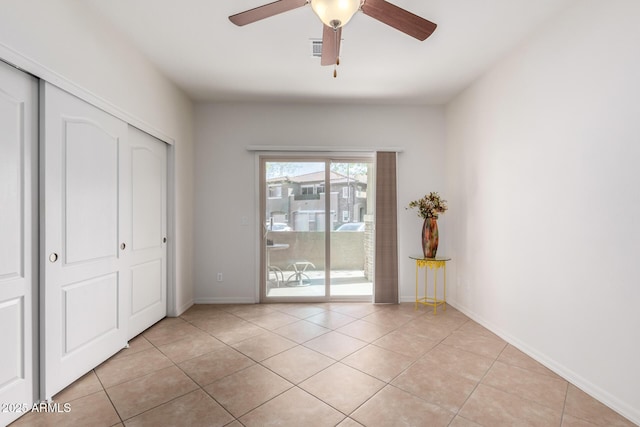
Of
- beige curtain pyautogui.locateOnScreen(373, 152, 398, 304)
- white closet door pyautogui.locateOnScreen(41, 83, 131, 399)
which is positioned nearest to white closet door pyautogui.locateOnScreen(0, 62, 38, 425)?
white closet door pyautogui.locateOnScreen(41, 83, 131, 399)

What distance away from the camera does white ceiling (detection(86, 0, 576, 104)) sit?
2215 mm

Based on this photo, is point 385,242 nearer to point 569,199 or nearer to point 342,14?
point 569,199

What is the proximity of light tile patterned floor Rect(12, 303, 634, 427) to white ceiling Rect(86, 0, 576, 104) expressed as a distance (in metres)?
2.77

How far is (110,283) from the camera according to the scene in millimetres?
2471

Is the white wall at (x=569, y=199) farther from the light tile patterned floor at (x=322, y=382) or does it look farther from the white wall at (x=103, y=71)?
the white wall at (x=103, y=71)

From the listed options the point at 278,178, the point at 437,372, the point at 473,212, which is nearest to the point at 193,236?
the point at 278,178

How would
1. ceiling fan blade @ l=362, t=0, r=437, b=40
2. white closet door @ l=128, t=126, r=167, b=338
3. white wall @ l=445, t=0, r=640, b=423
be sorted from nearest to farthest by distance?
ceiling fan blade @ l=362, t=0, r=437, b=40, white wall @ l=445, t=0, r=640, b=423, white closet door @ l=128, t=126, r=167, b=338

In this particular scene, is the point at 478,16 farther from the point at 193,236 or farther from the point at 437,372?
the point at 193,236

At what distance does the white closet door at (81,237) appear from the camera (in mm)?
1899

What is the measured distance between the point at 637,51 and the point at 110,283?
404 centimetres

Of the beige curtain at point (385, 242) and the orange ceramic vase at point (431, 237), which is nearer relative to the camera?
the orange ceramic vase at point (431, 237)

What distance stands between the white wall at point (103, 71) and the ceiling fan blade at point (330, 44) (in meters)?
1.73

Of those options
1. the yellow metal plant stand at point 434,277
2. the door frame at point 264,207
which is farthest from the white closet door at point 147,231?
the yellow metal plant stand at point 434,277

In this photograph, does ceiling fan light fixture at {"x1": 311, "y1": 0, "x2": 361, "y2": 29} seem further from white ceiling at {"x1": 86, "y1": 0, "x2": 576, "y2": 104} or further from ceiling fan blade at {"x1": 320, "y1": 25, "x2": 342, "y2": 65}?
white ceiling at {"x1": 86, "y1": 0, "x2": 576, "y2": 104}
